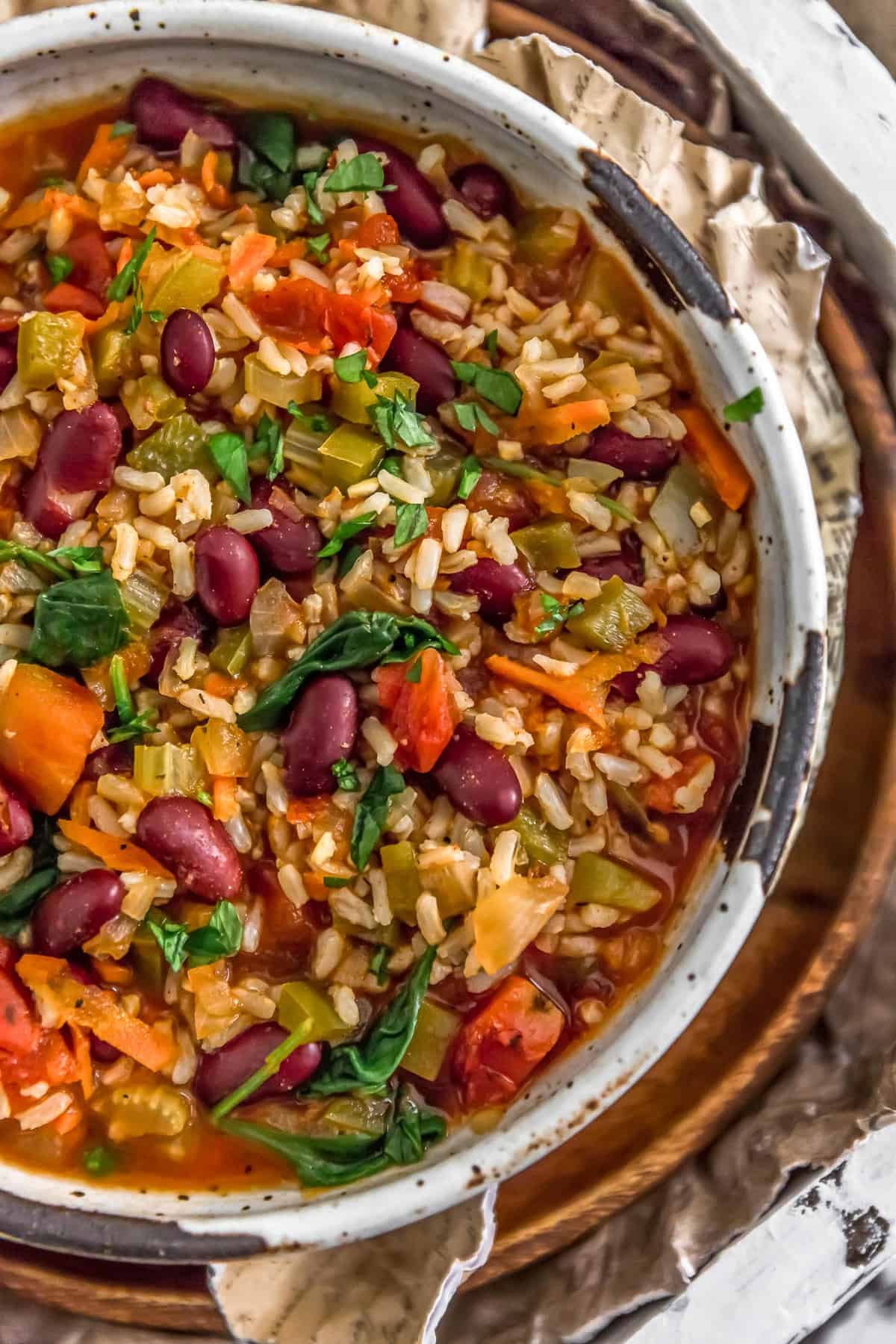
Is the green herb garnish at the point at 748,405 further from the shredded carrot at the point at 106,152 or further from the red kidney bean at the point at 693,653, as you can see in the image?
the shredded carrot at the point at 106,152

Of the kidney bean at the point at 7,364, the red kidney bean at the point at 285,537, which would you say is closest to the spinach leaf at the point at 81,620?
the red kidney bean at the point at 285,537

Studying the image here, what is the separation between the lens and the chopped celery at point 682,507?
2.07 metres

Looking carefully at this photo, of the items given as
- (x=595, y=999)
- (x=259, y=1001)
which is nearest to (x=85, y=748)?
(x=259, y=1001)

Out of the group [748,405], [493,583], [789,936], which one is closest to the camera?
[748,405]

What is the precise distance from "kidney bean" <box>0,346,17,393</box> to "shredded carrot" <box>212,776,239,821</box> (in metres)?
0.80

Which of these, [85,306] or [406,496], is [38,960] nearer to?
[406,496]

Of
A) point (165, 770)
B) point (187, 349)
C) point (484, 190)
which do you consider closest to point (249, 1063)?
point (165, 770)

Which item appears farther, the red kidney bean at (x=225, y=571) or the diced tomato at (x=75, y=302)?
the diced tomato at (x=75, y=302)

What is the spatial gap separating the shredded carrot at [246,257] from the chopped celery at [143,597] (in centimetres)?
54

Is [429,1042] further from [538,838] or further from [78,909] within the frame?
[78,909]

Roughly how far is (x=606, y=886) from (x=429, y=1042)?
413 mm

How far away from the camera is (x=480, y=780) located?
77.0 inches

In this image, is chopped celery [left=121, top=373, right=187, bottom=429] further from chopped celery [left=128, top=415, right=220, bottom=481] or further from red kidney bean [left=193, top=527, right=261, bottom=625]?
red kidney bean [left=193, top=527, right=261, bottom=625]

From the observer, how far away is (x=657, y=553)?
6.79 feet
